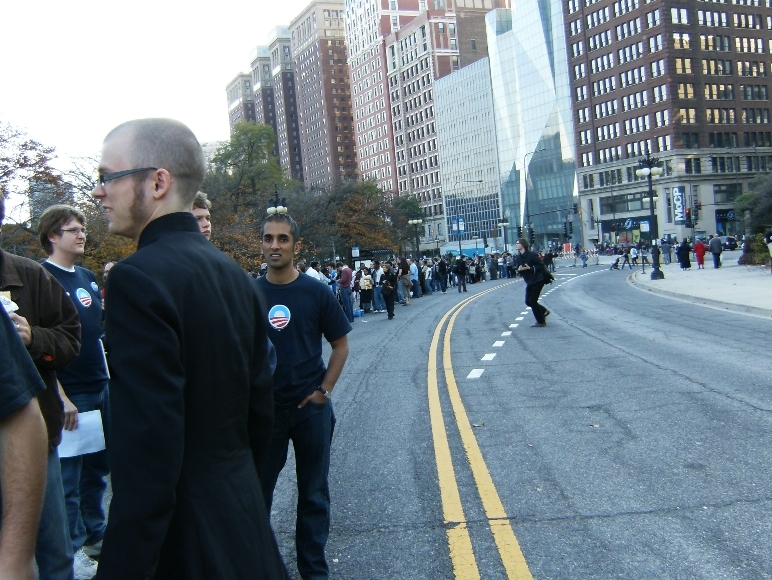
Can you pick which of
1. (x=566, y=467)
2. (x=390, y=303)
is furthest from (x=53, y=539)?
(x=390, y=303)

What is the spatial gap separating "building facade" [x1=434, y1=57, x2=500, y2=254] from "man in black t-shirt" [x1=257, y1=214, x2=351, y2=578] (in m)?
132

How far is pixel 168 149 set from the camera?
241 cm

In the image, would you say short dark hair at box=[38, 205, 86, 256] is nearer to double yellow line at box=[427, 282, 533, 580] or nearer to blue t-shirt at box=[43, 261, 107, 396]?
blue t-shirt at box=[43, 261, 107, 396]

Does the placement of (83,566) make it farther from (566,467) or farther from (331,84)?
(331,84)

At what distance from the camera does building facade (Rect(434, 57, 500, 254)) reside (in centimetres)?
14200

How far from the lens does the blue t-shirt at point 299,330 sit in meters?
4.32

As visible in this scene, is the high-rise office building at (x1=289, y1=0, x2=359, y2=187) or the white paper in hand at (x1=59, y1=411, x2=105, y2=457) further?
the high-rise office building at (x1=289, y1=0, x2=359, y2=187)

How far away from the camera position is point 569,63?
373ft

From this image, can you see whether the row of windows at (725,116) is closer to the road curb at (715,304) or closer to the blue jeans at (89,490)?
the road curb at (715,304)

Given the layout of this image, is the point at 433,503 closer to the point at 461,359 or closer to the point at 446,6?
the point at 461,359

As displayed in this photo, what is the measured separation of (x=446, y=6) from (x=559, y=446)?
16711cm

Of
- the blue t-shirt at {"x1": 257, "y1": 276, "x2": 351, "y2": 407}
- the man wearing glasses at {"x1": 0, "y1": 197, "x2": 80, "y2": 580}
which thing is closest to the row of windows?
the blue t-shirt at {"x1": 257, "y1": 276, "x2": 351, "y2": 407}

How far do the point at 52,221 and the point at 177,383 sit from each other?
10.6ft

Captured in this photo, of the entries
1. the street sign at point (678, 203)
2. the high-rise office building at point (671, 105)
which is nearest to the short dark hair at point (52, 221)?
the street sign at point (678, 203)
